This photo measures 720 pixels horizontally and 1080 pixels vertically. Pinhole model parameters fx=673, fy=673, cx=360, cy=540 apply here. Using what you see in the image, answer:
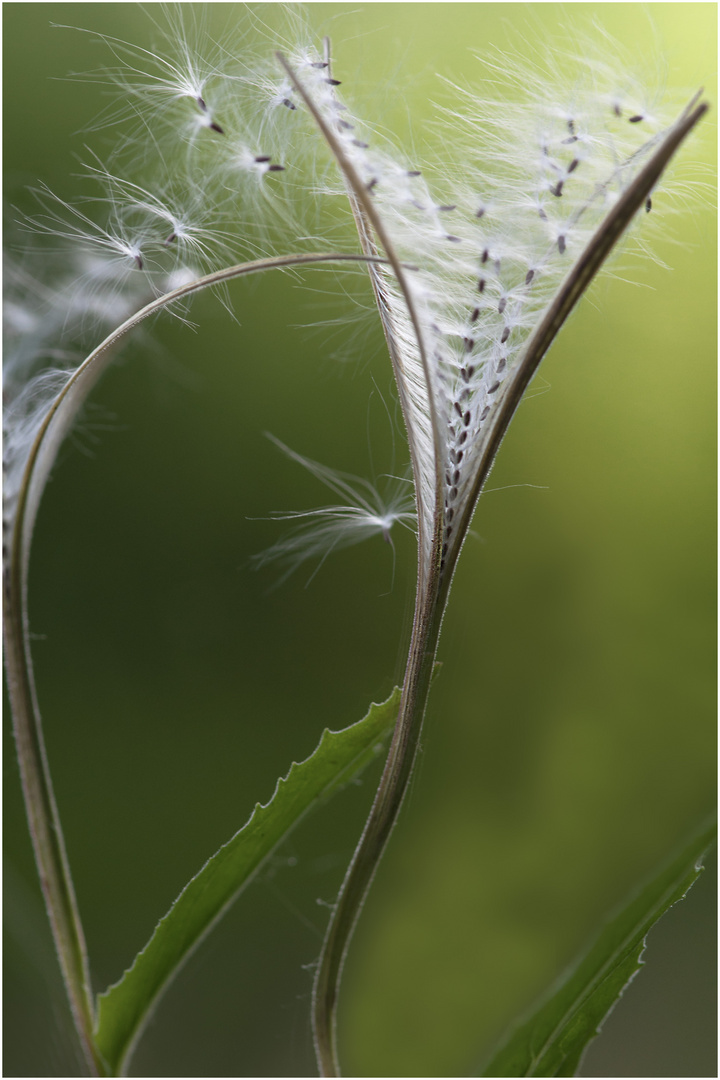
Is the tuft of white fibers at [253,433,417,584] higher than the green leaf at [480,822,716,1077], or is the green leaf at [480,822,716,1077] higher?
the tuft of white fibers at [253,433,417,584]

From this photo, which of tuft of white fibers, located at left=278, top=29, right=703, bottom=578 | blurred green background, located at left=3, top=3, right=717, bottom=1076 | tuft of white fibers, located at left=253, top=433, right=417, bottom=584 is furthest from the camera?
blurred green background, located at left=3, top=3, right=717, bottom=1076

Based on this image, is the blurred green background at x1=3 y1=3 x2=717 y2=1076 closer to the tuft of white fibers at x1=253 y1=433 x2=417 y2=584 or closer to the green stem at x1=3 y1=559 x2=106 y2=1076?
the tuft of white fibers at x1=253 y1=433 x2=417 y2=584

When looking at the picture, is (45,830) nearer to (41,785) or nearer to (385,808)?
(41,785)

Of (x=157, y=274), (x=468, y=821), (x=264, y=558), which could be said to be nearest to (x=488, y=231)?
(x=157, y=274)

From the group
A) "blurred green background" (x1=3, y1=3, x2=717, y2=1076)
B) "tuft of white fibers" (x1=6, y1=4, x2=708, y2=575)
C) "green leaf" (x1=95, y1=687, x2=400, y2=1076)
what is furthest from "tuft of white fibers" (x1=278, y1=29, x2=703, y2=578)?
"blurred green background" (x1=3, y1=3, x2=717, y2=1076)

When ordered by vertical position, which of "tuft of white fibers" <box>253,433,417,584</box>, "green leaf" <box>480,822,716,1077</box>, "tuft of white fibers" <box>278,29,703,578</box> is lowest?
"green leaf" <box>480,822,716,1077</box>

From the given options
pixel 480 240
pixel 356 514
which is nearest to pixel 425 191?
pixel 480 240
